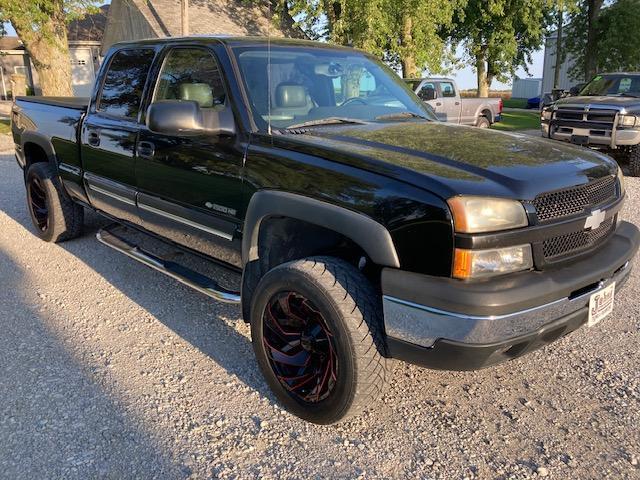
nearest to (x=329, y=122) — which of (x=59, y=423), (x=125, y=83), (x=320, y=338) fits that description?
(x=320, y=338)

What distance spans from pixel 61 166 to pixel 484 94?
93.5 ft

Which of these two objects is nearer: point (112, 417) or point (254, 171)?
point (112, 417)

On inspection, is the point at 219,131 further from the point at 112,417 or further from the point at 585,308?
the point at 585,308

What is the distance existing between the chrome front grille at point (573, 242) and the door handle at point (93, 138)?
3514 millimetres

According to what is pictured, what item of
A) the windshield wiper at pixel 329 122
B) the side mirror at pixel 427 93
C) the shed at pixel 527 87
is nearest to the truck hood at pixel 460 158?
the windshield wiper at pixel 329 122

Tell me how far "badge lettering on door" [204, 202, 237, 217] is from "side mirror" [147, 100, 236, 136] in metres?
0.43

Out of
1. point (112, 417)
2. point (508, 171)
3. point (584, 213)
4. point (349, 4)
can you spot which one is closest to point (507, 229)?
point (508, 171)

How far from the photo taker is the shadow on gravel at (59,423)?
245 centimetres

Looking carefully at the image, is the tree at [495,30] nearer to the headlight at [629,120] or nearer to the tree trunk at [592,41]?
the tree trunk at [592,41]

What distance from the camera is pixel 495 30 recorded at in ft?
86.4

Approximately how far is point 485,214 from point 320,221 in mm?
771

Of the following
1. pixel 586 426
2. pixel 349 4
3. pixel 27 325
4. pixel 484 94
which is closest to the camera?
pixel 586 426

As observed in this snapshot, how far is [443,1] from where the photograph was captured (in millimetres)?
17375

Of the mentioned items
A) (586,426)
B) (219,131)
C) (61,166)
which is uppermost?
(219,131)
